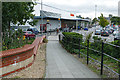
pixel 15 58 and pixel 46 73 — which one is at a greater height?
pixel 15 58

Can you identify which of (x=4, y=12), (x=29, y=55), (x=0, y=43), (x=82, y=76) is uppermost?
(x=4, y=12)

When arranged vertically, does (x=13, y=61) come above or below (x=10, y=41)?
below

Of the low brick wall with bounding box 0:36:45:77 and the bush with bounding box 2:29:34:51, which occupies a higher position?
the bush with bounding box 2:29:34:51

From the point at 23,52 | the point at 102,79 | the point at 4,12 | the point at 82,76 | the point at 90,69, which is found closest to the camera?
the point at 102,79

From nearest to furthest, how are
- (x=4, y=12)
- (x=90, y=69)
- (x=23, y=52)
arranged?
(x=23, y=52)
(x=90, y=69)
(x=4, y=12)

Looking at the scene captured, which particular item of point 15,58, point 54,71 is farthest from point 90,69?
point 15,58

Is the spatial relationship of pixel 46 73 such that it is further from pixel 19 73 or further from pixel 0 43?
pixel 0 43

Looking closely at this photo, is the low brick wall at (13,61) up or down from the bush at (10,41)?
down

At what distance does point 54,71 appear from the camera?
21.6 ft

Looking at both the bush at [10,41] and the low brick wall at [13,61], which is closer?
the low brick wall at [13,61]

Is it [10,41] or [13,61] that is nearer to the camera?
[13,61]

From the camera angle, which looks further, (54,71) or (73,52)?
(73,52)

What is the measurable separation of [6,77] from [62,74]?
2010 mm

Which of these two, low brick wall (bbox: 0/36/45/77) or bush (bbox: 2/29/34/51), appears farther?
bush (bbox: 2/29/34/51)
